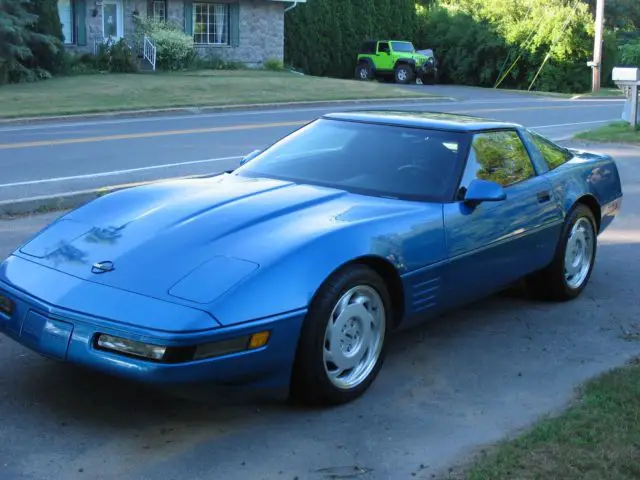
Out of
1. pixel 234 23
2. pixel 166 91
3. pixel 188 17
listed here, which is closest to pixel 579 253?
pixel 166 91

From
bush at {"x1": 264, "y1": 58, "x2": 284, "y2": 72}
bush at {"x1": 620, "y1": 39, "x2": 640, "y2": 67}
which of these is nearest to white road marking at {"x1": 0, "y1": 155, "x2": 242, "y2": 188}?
bush at {"x1": 264, "y1": 58, "x2": 284, "y2": 72}

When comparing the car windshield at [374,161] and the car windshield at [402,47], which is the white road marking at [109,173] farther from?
the car windshield at [402,47]

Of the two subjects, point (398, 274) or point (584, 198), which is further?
point (584, 198)

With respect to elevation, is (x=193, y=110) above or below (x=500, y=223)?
below

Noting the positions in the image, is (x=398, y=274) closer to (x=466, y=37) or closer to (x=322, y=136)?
(x=322, y=136)

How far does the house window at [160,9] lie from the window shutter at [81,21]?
3.25 metres

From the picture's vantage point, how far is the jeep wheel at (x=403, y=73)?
4069 centimetres

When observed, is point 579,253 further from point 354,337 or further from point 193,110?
point 193,110

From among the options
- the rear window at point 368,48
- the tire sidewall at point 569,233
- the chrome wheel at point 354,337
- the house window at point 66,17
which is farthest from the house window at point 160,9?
the chrome wheel at point 354,337

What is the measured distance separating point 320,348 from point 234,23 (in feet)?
113

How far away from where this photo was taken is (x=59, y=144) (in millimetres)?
14727

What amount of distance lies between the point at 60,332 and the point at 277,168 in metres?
2.06

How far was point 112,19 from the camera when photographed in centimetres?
3369

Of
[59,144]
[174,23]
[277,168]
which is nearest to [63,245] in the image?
[277,168]
